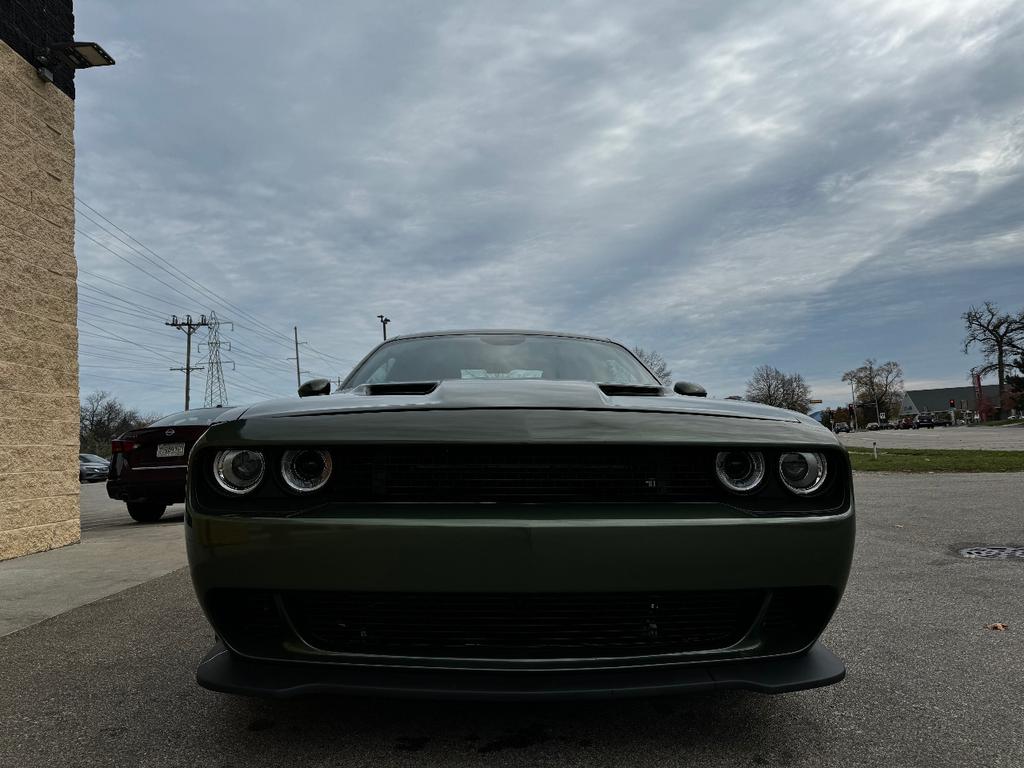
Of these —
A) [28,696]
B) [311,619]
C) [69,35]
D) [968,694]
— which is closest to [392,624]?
[311,619]

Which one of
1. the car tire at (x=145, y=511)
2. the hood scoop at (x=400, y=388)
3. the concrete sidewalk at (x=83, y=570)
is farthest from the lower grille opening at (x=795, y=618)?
the car tire at (x=145, y=511)

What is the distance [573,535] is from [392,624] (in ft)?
1.74

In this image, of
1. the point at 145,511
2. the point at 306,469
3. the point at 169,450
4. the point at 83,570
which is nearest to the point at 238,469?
the point at 306,469

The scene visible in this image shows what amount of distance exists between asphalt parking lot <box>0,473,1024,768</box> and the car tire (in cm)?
595

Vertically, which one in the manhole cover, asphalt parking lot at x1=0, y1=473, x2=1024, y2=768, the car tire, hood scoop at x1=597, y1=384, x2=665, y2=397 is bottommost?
the manhole cover

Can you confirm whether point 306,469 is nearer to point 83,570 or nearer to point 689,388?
point 689,388

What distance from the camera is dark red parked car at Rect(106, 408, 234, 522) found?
8.13 m

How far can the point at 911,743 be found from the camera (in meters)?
1.97

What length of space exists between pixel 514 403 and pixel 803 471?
32.5 inches

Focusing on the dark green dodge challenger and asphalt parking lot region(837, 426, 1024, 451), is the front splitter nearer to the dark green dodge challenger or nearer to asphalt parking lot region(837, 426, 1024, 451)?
the dark green dodge challenger

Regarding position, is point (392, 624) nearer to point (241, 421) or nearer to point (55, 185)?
point (241, 421)

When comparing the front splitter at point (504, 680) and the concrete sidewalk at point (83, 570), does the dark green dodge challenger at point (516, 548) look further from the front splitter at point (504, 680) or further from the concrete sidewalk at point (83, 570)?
the concrete sidewalk at point (83, 570)

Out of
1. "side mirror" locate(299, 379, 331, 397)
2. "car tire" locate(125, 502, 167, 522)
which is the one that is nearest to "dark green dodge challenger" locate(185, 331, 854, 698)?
"side mirror" locate(299, 379, 331, 397)

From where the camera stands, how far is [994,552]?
503cm
